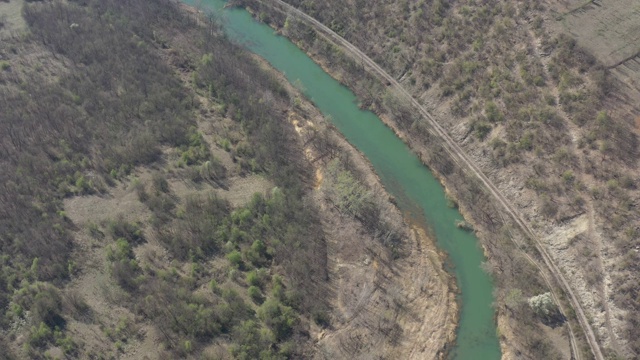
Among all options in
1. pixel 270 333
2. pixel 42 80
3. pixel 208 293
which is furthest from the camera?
pixel 42 80

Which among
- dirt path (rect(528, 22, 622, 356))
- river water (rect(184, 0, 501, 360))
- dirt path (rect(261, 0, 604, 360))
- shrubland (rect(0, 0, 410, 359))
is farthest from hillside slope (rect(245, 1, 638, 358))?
shrubland (rect(0, 0, 410, 359))

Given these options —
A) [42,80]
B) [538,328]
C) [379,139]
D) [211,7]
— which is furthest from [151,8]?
[538,328]

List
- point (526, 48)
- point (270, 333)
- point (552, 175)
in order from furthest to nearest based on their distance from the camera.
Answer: point (526, 48) → point (552, 175) → point (270, 333)

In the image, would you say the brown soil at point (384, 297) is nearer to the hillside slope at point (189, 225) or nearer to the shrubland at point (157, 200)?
the hillside slope at point (189, 225)

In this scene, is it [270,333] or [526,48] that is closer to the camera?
[270,333]

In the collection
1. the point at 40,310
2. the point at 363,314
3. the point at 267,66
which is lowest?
the point at 40,310

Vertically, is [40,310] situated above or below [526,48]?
below

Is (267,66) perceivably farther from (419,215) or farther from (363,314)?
(363,314)
